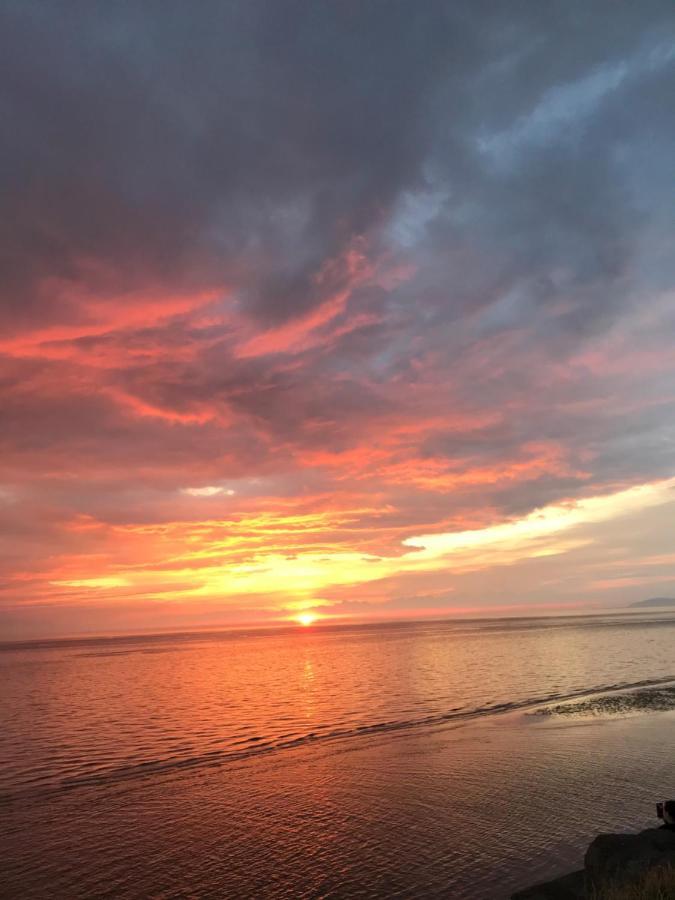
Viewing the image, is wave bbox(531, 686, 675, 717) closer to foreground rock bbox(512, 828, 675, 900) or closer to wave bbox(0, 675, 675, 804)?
wave bbox(0, 675, 675, 804)

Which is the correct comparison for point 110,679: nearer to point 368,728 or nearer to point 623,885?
point 368,728

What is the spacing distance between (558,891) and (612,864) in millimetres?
1575

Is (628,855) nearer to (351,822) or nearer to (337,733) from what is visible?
(351,822)

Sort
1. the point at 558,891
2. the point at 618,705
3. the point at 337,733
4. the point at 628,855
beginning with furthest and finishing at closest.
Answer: the point at 618,705
the point at 337,733
the point at 628,855
the point at 558,891

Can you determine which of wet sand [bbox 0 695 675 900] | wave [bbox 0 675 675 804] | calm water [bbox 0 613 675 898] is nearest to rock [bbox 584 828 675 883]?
wet sand [bbox 0 695 675 900]

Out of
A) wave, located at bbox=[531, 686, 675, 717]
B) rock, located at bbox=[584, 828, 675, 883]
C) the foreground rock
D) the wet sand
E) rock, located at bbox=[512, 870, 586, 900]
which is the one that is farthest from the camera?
wave, located at bbox=[531, 686, 675, 717]

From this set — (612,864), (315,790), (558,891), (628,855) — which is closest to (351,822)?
(315,790)

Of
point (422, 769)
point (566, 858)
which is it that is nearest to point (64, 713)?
point (422, 769)

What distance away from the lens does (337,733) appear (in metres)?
35.1

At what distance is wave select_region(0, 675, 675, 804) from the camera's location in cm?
2706

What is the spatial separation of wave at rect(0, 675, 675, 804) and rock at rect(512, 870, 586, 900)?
19235 millimetres

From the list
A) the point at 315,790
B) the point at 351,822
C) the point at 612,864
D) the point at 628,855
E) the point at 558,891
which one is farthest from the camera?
the point at 315,790

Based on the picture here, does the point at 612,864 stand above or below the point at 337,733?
below

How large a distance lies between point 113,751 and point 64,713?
1660 centimetres
